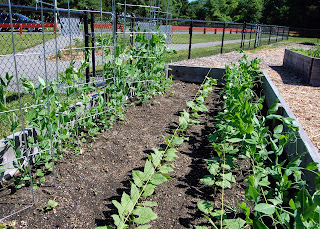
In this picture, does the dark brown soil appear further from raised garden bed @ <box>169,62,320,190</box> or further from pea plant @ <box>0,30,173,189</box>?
raised garden bed @ <box>169,62,320,190</box>

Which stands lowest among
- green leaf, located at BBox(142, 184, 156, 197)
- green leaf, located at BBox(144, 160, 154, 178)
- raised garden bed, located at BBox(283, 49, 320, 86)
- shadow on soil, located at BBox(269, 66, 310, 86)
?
green leaf, located at BBox(142, 184, 156, 197)

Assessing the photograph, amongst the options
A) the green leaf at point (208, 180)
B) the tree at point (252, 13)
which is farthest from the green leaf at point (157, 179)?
the tree at point (252, 13)

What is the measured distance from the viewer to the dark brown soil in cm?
200

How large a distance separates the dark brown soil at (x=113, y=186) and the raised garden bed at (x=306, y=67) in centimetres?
409

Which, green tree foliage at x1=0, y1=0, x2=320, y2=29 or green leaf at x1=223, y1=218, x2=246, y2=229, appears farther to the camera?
green tree foliage at x1=0, y1=0, x2=320, y2=29

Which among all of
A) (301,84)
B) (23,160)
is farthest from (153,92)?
(301,84)

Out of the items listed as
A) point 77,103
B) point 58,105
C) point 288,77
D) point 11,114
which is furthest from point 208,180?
point 288,77

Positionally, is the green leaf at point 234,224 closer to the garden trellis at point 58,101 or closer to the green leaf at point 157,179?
the green leaf at point 157,179

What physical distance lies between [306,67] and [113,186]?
238 inches

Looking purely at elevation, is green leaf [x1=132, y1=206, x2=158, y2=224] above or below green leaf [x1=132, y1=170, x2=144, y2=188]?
below

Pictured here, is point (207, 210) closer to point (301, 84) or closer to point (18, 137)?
point (18, 137)

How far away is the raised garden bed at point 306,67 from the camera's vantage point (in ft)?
20.9

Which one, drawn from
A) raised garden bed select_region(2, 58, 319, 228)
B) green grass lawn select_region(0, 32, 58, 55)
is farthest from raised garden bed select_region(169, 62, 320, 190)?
green grass lawn select_region(0, 32, 58, 55)

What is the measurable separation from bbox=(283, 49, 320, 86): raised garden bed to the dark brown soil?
4089 mm
